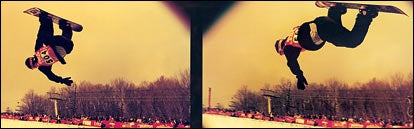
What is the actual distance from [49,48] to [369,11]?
5.49ft

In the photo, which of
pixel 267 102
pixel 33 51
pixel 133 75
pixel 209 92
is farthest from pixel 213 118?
pixel 33 51

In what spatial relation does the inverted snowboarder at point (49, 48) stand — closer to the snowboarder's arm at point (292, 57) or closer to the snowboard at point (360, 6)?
the snowboarder's arm at point (292, 57)

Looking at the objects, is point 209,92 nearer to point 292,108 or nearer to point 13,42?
point 292,108

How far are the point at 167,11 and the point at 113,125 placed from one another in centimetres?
67

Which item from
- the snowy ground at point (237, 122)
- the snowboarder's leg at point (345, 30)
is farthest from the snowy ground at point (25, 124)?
the snowboarder's leg at point (345, 30)

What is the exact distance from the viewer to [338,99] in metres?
2.15

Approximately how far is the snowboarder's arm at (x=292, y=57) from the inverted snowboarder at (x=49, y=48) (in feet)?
3.73

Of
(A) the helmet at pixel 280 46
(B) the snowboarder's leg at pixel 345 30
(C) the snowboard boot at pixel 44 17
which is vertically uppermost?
(C) the snowboard boot at pixel 44 17

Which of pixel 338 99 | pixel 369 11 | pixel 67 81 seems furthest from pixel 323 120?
pixel 67 81

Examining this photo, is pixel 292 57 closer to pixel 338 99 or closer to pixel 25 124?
pixel 338 99

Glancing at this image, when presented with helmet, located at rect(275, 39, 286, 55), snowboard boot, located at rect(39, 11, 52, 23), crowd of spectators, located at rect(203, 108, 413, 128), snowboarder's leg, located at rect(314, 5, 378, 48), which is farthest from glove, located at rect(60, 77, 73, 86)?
snowboarder's leg, located at rect(314, 5, 378, 48)

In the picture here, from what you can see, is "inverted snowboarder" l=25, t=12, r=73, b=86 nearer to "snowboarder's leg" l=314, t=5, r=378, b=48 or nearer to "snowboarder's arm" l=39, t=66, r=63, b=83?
"snowboarder's arm" l=39, t=66, r=63, b=83

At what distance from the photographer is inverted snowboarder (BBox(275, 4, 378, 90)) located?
2.15 metres

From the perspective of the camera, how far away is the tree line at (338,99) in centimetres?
210
